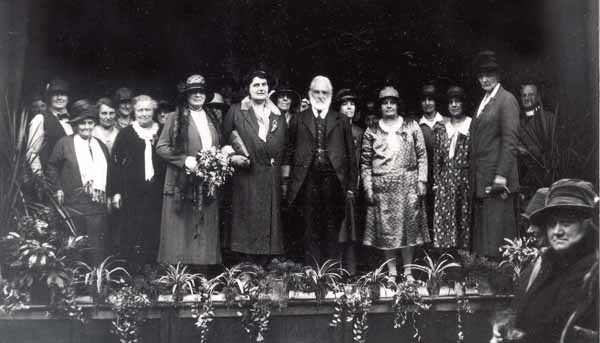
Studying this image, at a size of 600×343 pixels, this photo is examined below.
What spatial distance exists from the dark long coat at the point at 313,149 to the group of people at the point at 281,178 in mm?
10

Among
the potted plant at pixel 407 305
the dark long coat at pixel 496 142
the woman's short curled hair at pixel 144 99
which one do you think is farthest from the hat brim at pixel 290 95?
the potted plant at pixel 407 305

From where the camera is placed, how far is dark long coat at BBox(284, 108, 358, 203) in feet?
30.5

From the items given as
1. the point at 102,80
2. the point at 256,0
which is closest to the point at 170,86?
the point at 102,80

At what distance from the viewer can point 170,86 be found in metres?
10.3

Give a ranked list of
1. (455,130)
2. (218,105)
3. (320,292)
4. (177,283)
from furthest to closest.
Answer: (218,105), (455,130), (320,292), (177,283)

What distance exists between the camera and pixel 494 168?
363 inches

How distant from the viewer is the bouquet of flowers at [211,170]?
909cm

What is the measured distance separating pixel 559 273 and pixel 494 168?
1837 mm

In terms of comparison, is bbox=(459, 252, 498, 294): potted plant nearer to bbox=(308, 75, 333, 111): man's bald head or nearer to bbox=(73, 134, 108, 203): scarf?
bbox=(308, 75, 333, 111): man's bald head

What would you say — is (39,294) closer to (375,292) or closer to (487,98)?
(375,292)

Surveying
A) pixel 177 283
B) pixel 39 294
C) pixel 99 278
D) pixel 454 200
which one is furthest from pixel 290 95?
pixel 39 294

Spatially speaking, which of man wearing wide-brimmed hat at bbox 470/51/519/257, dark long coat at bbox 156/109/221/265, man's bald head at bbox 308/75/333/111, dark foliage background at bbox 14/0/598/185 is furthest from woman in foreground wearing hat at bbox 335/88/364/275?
dark long coat at bbox 156/109/221/265

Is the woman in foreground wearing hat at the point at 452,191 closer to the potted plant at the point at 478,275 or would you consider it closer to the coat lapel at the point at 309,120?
the potted plant at the point at 478,275

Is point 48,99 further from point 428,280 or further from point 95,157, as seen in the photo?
point 428,280
